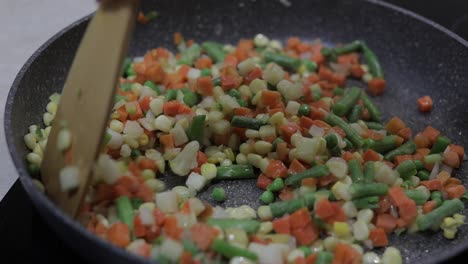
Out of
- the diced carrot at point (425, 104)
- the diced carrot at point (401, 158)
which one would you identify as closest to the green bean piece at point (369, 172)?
the diced carrot at point (401, 158)

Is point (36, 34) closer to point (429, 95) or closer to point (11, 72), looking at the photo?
point (11, 72)

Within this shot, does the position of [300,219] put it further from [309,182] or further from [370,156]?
[370,156]

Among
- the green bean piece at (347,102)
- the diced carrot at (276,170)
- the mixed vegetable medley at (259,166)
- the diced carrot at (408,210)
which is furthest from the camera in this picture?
the green bean piece at (347,102)

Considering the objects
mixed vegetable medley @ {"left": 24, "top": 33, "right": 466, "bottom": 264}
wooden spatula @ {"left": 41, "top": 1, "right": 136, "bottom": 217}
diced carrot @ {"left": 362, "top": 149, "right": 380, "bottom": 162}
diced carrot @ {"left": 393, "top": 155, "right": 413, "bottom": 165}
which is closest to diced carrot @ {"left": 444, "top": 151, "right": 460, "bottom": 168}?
mixed vegetable medley @ {"left": 24, "top": 33, "right": 466, "bottom": 264}

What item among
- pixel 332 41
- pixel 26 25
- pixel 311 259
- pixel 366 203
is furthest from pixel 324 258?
pixel 26 25

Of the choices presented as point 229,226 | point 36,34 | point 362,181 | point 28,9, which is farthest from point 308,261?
point 28,9

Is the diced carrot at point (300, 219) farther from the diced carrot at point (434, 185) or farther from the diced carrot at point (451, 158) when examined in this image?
the diced carrot at point (451, 158)

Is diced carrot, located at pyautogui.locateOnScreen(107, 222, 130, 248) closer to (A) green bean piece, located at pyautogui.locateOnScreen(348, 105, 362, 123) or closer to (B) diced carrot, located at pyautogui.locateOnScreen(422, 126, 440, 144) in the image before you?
(A) green bean piece, located at pyautogui.locateOnScreen(348, 105, 362, 123)
